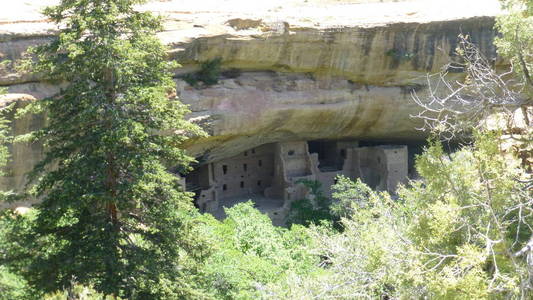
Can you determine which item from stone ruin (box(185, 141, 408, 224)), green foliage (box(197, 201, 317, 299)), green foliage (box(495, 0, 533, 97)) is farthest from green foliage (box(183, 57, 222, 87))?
green foliage (box(495, 0, 533, 97))

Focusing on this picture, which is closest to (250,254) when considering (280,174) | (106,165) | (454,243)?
(106,165)

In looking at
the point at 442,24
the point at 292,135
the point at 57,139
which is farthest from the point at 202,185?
the point at 57,139

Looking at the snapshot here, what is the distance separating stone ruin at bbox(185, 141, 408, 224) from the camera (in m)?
18.2

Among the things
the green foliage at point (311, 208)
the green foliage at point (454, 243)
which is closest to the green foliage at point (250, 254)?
the green foliage at point (311, 208)

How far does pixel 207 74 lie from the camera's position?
612 inches

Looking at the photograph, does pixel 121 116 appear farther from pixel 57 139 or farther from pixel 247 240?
pixel 247 240

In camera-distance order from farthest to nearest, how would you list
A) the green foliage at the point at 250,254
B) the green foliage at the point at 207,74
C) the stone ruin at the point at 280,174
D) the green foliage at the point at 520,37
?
the stone ruin at the point at 280,174 < the green foliage at the point at 207,74 < the green foliage at the point at 250,254 < the green foliage at the point at 520,37

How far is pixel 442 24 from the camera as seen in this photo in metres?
16.3

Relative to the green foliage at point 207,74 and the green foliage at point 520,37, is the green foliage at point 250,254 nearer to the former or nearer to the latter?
the green foliage at point 207,74

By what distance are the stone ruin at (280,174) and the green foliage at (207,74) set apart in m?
3.30

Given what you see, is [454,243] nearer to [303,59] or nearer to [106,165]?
[106,165]

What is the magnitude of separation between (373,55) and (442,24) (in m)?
1.73

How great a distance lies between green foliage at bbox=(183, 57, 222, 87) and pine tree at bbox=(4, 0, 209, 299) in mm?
6394

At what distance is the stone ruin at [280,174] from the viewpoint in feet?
59.6
